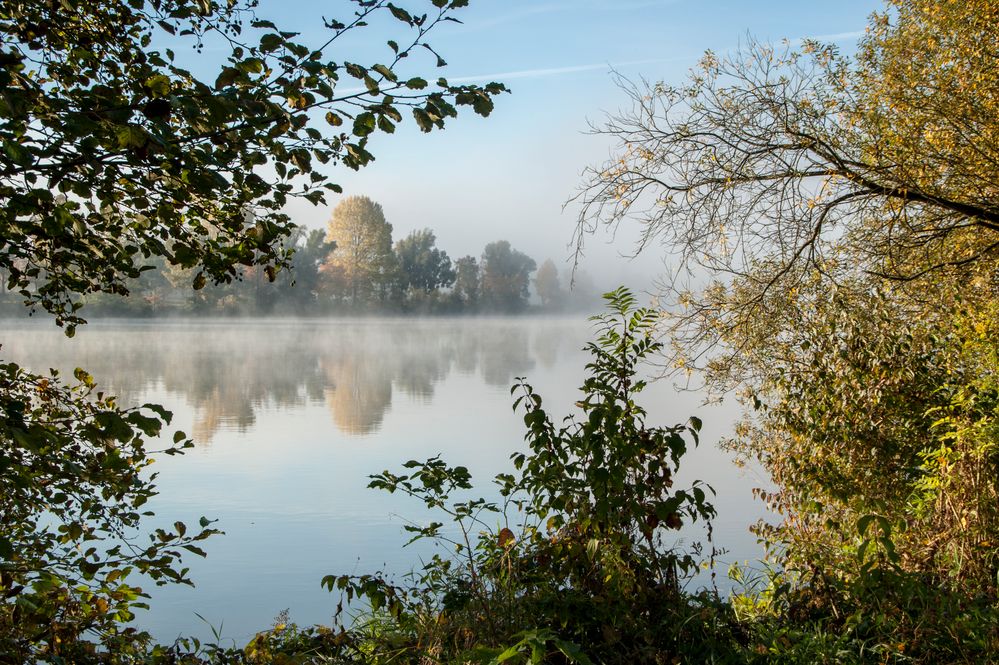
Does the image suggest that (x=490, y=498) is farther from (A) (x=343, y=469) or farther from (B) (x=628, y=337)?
(B) (x=628, y=337)

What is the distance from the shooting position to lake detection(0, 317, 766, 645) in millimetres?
7004

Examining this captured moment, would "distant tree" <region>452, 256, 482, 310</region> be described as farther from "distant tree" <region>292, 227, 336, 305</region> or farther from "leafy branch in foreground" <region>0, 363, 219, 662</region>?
"leafy branch in foreground" <region>0, 363, 219, 662</region>

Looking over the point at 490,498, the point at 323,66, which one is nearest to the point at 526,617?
the point at 323,66

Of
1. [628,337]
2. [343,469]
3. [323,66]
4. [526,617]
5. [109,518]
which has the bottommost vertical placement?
[343,469]

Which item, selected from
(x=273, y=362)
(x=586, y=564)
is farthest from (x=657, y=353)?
(x=273, y=362)

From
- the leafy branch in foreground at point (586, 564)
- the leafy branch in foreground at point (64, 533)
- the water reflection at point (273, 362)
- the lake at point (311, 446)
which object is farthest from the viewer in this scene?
the water reflection at point (273, 362)

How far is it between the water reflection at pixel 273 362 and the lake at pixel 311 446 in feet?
0.30

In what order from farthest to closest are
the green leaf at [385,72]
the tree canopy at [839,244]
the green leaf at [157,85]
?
the tree canopy at [839,244] → the green leaf at [385,72] → the green leaf at [157,85]

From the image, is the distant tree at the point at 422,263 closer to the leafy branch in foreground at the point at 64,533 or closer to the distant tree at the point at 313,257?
the distant tree at the point at 313,257

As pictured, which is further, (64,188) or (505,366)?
(505,366)

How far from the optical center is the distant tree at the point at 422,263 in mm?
50438

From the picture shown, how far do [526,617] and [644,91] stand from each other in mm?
4770

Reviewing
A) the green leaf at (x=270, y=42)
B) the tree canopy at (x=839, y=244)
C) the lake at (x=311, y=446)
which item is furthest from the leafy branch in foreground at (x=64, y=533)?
the tree canopy at (x=839, y=244)

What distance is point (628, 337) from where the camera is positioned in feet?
14.5
